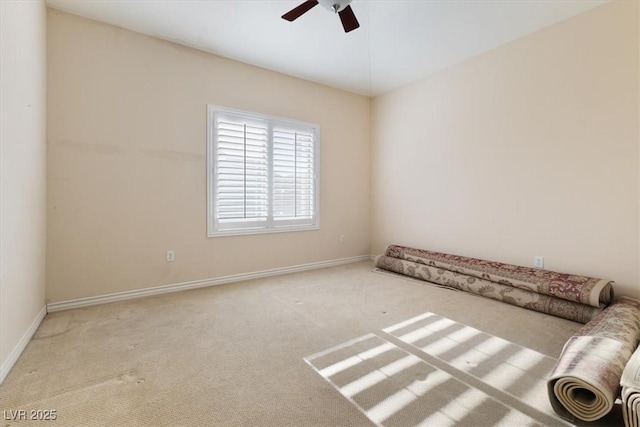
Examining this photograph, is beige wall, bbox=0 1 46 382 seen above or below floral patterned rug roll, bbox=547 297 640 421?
above

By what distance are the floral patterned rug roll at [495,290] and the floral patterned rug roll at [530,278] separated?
47 millimetres

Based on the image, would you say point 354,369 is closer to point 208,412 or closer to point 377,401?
point 377,401

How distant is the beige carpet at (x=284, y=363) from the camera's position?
149 centimetres

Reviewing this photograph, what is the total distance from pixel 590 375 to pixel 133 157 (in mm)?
3934

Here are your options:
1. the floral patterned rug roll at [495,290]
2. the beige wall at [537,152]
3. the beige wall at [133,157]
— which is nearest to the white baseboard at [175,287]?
the beige wall at [133,157]

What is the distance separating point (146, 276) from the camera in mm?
3283

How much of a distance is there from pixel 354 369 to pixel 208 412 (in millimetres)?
855

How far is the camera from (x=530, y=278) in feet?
9.71

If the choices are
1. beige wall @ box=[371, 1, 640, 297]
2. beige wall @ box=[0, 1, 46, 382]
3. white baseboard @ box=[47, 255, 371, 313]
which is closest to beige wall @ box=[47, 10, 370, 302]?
white baseboard @ box=[47, 255, 371, 313]

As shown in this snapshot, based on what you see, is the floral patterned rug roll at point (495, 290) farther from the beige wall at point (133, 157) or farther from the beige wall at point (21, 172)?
the beige wall at point (21, 172)

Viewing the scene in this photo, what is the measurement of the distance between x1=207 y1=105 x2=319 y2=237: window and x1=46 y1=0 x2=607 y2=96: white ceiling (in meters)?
0.82

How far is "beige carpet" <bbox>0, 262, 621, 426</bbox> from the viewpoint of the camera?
1.49m

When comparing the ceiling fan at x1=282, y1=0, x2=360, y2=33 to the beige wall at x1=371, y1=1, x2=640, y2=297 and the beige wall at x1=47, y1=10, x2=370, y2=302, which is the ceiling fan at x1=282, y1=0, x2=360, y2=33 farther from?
A: the beige wall at x1=371, y1=1, x2=640, y2=297

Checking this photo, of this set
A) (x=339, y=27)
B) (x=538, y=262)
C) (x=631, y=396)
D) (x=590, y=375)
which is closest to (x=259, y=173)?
(x=339, y=27)
